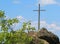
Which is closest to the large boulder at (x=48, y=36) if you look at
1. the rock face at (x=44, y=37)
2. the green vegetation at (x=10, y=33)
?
the rock face at (x=44, y=37)

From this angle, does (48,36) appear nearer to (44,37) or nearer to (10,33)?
(44,37)

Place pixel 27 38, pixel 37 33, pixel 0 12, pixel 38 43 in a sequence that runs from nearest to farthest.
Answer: pixel 0 12 → pixel 27 38 → pixel 38 43 → pixel 37 33

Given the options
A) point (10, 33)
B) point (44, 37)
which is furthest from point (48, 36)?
point (10, 33)

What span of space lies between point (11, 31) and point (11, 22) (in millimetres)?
706

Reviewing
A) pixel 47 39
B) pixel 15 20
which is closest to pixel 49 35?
pixel 47 39

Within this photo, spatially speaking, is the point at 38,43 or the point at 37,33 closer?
the point at 38,43

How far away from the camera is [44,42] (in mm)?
32906

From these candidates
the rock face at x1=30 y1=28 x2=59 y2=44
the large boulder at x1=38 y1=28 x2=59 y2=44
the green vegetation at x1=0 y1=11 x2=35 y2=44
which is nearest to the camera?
the green vegetation at x1=0 y1=11 x2=35 y2=44

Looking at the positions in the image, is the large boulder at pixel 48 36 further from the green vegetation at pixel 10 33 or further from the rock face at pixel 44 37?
the green vegetation at pixel 10 33

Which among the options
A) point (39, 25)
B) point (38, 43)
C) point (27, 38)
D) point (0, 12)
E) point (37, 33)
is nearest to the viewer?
point (0, 12)

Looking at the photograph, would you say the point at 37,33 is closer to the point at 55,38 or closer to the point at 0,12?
the point at 55,38

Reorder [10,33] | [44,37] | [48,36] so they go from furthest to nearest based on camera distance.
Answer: [48,36] < [44,37] < [10,33]

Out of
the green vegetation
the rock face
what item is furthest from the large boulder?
the green vegetation

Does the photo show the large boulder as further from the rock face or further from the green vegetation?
the green vegetation
